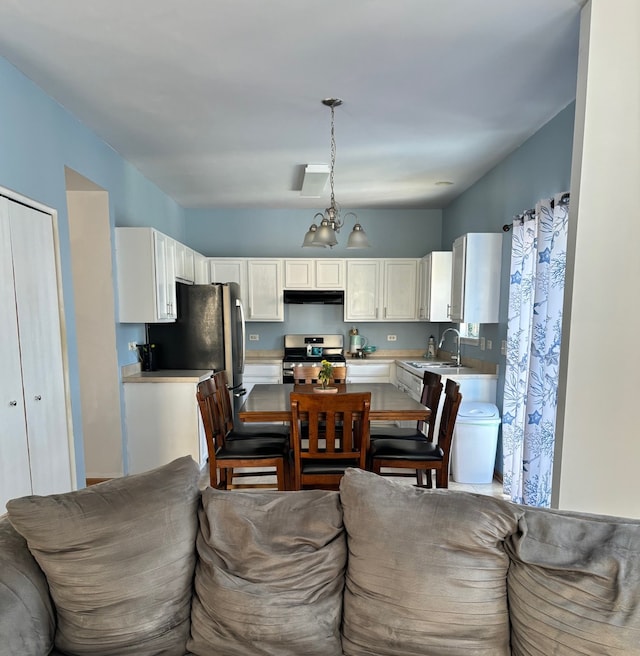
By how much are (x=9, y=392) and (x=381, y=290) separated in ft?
12.7

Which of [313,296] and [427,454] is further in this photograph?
[313,296]

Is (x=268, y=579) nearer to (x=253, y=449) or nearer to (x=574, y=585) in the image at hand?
(x=574, y=585)

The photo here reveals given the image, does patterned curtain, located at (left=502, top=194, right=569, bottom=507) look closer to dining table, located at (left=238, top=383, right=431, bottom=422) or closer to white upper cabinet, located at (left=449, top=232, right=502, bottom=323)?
white upper cabinet, located at (left=449, top=232, right=502, bottom=323)

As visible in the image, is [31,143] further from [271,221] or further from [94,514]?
[271,221]

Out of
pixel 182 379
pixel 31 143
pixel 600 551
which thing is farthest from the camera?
pixel 182 379

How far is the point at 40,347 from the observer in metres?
2.23

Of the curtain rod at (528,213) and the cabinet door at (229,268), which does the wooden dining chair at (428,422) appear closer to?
the curtain rod at (528,213)

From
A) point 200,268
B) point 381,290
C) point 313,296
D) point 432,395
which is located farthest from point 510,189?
point 200,268

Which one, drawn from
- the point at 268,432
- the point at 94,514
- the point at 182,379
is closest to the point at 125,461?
the point at 182,379

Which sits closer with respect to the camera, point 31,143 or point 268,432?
point 31,143

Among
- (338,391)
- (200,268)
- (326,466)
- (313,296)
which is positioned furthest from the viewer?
(313,296)

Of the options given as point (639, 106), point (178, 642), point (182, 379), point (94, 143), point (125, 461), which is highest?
point (94, 143)

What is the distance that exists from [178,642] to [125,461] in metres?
2.46

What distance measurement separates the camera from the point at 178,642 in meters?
1.18
